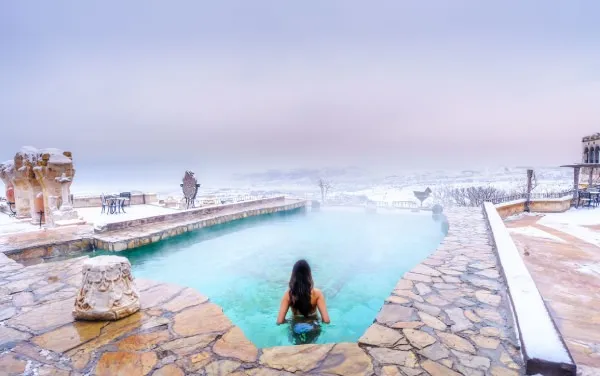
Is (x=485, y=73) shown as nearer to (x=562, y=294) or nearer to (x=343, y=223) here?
(x=343, y=223)

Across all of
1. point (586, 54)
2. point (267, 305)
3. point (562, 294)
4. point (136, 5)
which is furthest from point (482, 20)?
point (136, 5)

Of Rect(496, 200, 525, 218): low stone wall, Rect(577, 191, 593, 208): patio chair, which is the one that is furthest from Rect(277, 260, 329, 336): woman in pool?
Rect(577, 191, 593, 208): patio chair

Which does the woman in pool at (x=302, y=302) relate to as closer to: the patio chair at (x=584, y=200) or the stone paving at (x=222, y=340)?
the stone paving at (x=222, y=340)

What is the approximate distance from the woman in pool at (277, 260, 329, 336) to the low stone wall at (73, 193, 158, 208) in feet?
45.4

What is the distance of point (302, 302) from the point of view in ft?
10.8

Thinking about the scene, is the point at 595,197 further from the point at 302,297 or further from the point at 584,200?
the point at 302,297

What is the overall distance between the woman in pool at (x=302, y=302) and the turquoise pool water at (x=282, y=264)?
0.15 m

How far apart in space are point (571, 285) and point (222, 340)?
4493 millimetres

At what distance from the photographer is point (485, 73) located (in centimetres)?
1712

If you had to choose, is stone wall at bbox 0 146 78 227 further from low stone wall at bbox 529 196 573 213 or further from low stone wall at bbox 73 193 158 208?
low stone wall at bbox 529 196 573 213

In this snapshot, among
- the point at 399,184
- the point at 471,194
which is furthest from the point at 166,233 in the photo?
the point at 399,184

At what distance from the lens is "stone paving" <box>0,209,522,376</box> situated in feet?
6.36

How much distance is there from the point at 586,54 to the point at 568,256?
1401 centimetres

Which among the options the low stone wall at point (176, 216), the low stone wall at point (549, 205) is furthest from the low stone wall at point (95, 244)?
the low stone wall at point (549, 205)
